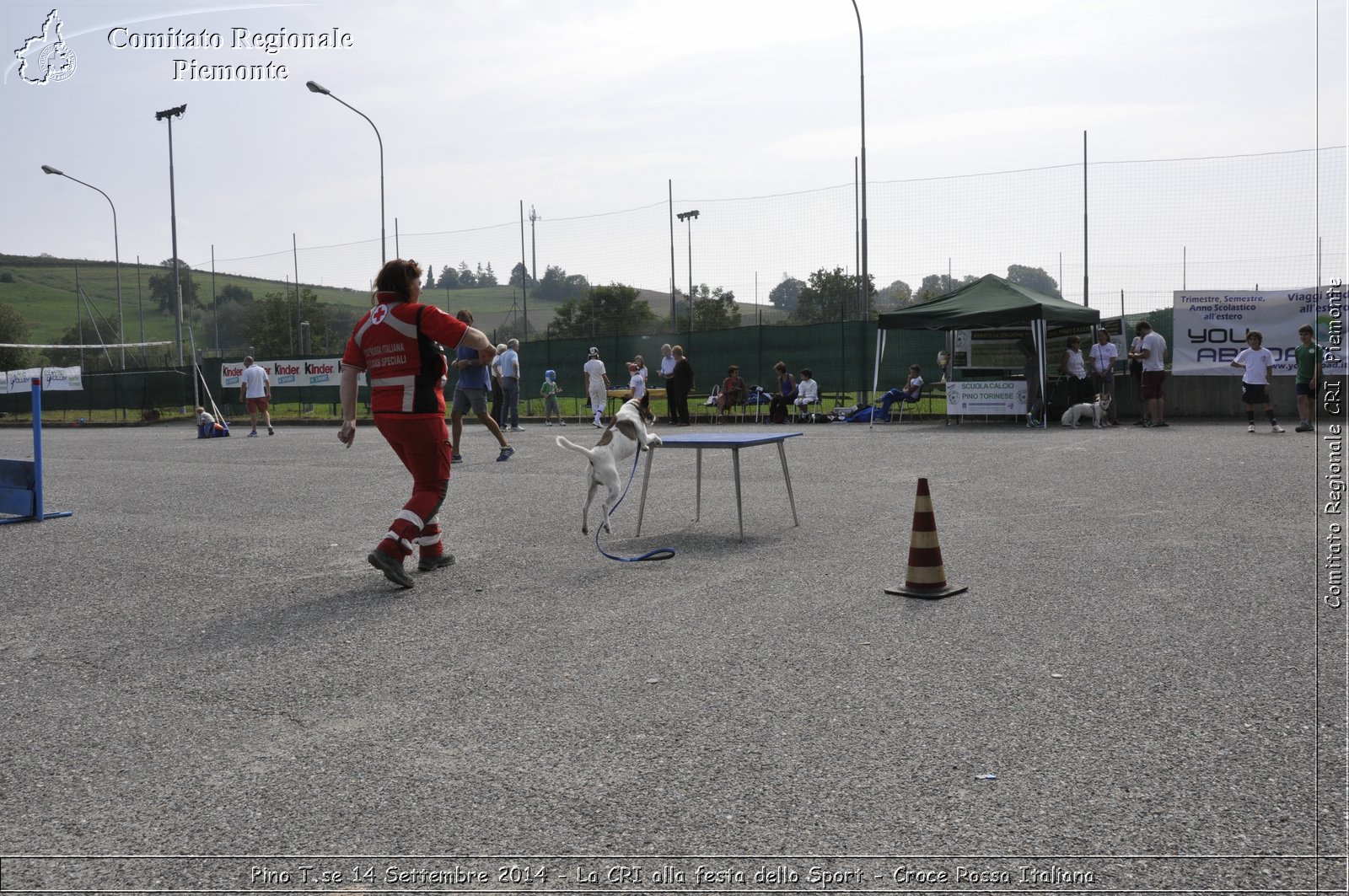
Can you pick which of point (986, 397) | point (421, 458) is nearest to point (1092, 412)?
point (986, 397)

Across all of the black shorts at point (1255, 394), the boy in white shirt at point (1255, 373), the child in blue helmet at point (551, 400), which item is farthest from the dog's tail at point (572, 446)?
the child in blue helmet at point (551, 400)

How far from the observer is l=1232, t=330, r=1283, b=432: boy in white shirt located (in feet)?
53.6

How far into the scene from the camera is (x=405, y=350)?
631 centimetres

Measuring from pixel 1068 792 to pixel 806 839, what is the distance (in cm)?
83

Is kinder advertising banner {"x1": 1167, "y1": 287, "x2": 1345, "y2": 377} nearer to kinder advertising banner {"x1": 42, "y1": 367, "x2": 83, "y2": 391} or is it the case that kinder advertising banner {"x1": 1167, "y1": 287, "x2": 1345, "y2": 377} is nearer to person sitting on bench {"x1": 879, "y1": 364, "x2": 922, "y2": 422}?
person sitting on bench {"x1": 879, "y1": 364, "x2": 922, "y2": 422}

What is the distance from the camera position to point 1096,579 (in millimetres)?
6066

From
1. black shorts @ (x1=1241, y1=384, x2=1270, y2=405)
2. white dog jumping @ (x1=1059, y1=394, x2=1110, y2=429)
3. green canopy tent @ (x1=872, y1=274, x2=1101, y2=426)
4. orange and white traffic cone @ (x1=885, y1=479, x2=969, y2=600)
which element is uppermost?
green canopy tent @ (x1=872, y1=274, x2=1101, y2=426)

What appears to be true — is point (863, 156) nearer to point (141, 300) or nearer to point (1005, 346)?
point (1005, 346)

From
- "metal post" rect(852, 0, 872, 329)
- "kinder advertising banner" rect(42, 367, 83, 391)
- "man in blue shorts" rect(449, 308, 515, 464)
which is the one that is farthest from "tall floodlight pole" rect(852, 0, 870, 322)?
"kinder advertising banner" rect(42, 367, 83, 391)

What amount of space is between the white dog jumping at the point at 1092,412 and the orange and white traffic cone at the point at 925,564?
14.7 m

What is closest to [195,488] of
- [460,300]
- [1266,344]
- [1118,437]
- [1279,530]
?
[1279,530]

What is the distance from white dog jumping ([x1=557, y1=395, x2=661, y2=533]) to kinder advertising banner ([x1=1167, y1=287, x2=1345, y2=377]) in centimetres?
1590

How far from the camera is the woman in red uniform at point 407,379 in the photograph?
6.23 meters

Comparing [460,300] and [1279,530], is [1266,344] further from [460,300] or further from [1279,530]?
[460,300]
